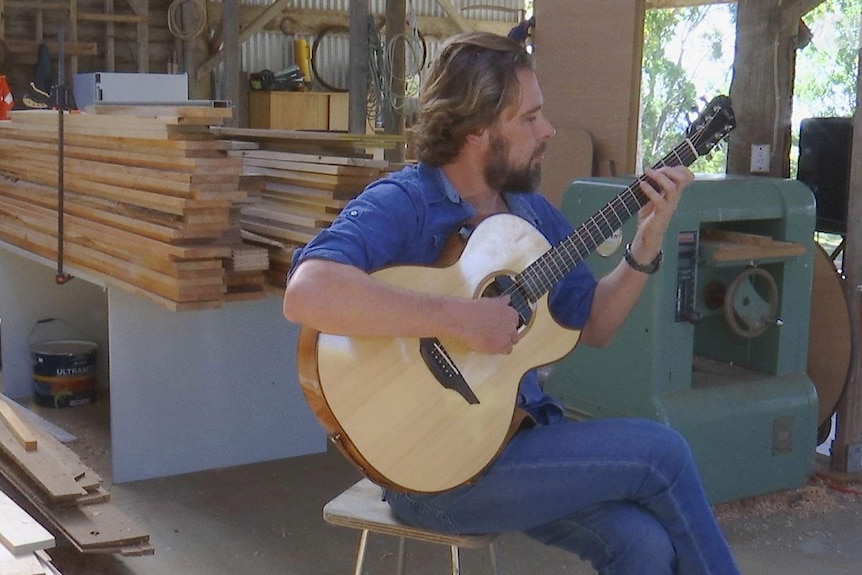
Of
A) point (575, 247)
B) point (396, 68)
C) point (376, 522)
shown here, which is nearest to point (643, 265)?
point (575, 247)

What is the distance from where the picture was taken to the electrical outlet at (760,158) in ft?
16.3

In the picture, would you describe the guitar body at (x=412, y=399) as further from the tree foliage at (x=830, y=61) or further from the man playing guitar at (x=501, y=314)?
the tree foliage at (x=830, y=61)

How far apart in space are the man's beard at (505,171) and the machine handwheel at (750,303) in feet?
5.94

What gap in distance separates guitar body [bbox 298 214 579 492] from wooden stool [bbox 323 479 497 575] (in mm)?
143

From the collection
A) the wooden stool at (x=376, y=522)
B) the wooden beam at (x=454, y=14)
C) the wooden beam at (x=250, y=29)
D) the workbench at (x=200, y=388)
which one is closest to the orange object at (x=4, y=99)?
the wooden beam at (x=250, y=29)

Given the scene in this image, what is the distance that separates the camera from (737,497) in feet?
14.0

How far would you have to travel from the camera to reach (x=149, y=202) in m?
4.17

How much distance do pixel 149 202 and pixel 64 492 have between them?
115cm

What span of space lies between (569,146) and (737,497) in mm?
1927

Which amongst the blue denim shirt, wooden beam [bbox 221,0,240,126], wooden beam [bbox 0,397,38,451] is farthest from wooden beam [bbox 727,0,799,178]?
wooden beam [bbox 221,0,240,126]

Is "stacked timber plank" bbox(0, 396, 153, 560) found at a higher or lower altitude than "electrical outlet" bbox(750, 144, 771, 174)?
lower

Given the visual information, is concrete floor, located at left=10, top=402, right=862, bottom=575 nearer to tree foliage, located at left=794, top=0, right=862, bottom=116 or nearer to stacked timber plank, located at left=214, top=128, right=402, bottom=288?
stacked timber plank, located at left=214, top=128, right=402, bottom=288

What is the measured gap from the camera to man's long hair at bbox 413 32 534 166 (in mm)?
2492

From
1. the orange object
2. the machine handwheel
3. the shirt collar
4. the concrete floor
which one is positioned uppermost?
the orange object
